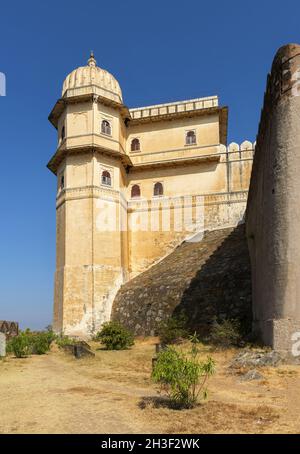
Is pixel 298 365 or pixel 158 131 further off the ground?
pixel 158 131

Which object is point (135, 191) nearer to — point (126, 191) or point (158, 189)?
point (126, 191)

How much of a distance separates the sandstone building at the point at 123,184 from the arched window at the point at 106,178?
60 millimetres

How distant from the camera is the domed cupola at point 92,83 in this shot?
1000 inches

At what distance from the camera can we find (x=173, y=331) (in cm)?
1673

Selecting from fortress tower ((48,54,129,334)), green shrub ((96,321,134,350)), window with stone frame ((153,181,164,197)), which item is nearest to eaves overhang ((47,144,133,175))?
fortress tower ((48,54,129,334))

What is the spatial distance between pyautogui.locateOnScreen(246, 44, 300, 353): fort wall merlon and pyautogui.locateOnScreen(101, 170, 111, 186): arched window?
1510 cm

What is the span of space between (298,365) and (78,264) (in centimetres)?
1613

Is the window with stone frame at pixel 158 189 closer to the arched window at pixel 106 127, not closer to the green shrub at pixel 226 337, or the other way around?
the arched window at pixel 106 127

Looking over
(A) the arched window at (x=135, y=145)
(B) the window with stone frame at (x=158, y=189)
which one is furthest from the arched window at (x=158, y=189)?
(A) the arched window at (x=135, y=145)

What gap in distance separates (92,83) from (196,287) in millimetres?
14167

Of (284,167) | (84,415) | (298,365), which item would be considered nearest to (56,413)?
(84,415)

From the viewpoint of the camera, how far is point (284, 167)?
10.0 metres

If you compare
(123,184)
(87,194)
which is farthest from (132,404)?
(123,184)

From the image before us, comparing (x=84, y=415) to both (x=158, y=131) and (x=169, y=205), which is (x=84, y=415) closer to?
(x=169, y=205)
